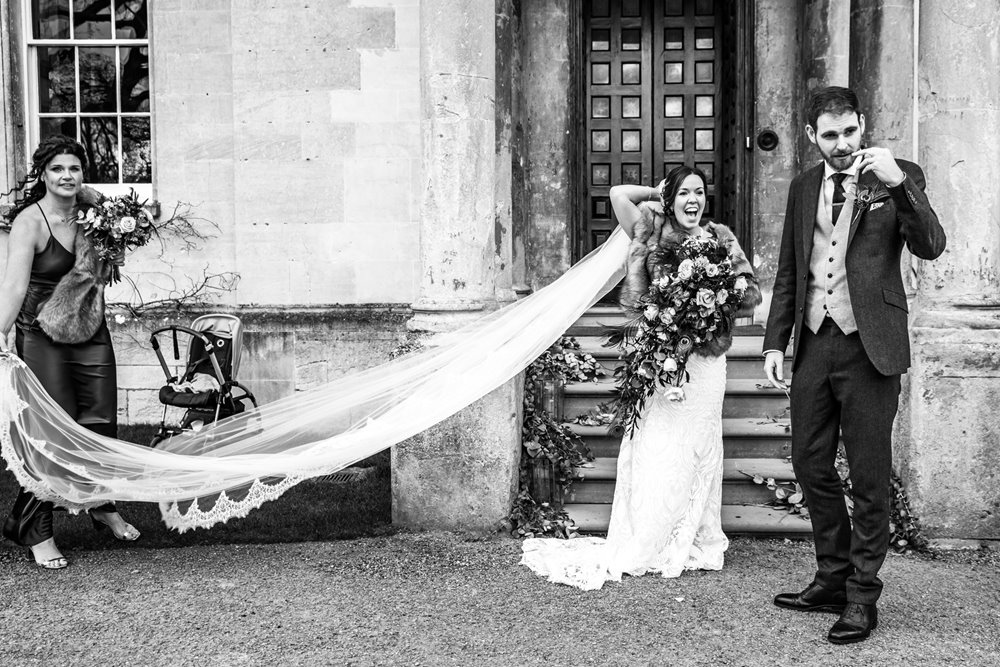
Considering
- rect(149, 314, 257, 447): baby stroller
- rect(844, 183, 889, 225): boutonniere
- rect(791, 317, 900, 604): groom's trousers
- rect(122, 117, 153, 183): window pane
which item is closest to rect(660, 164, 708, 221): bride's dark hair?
rect(844, 183, 889, 225): boutonniere

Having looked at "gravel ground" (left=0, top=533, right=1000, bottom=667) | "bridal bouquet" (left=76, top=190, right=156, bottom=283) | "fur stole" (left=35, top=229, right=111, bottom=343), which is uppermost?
"bridal bouquet" (left=76, top=190, right=156, bottom=283)

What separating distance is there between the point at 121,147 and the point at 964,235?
24.9 feet

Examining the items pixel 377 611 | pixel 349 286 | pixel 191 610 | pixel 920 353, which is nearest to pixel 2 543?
pixel 191 610

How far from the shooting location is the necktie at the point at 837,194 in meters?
4.16

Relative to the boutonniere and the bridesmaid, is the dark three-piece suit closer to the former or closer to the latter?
the boutonniere

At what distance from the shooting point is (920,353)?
A: 5.37 m

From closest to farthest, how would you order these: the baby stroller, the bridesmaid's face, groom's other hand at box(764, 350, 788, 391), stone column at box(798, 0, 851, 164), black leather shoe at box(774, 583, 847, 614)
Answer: black leather shoe at box(774, 583, 847, 614) → groom's other hand at box(764, 350, 788, 391) → the bridesmaid's face → the baby stroller → stone column at box(798, 0, 851, 164)

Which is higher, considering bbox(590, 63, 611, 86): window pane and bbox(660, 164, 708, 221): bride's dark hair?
bbox(590, 63, 611, 86): window pane

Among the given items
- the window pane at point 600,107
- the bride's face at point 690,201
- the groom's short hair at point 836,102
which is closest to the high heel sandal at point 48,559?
the bride's face at point 690,201

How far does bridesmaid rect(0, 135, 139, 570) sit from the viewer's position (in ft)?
16.9

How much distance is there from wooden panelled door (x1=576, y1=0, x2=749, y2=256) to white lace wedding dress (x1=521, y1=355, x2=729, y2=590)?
12.1 feet

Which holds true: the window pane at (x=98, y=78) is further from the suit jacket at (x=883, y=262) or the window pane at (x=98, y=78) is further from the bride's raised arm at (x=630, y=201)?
the suit jacket at (x=883, y=262)

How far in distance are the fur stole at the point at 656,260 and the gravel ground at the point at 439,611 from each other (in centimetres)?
139

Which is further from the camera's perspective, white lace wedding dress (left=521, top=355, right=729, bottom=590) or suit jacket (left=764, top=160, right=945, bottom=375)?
white lace wedding dress (left=521, top=355, right=729, bottom=590)
